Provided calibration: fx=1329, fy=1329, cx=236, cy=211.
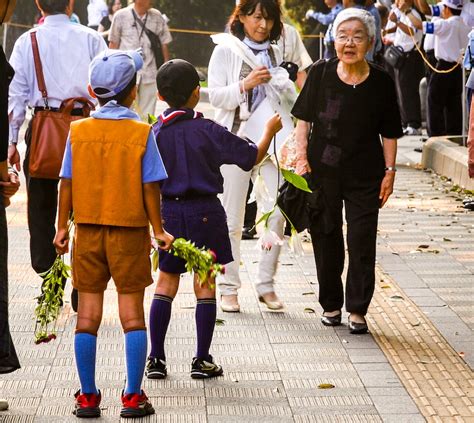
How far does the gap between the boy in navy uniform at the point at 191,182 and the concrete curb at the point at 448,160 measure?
7.32 m

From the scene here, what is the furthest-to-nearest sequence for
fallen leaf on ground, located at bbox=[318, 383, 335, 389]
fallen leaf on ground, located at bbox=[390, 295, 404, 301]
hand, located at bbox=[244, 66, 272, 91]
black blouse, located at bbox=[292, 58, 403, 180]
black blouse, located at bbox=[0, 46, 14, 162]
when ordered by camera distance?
fallen leaf on ground, located at bbox=[390, 295, 404, 301], hand, located at bbox=[244, 66, 272, 91], black blouse, located at bbox=[292, 58, 403, 180], fallen leaf on ground, located at bbox=[318, 383, 335, 389], black blouse, located at bbox=[0, 46, 14, 162]

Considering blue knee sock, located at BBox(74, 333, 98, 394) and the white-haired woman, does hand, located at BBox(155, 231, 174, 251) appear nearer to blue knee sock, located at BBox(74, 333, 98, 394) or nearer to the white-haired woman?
blue knee sock, located at BBox(74, 333, 98, 394)

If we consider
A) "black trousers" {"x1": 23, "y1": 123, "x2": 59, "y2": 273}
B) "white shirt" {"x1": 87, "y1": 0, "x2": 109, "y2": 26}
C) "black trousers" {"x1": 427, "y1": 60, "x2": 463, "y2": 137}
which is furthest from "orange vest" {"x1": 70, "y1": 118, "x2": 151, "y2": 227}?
"white shirt" {"x1": 87, "y1": 0, "x2": 109, "y2": 26}

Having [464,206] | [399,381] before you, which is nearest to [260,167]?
[399,381]

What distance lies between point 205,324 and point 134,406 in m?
0.86

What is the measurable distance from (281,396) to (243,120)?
7.82 ft

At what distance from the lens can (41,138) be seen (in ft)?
26.4

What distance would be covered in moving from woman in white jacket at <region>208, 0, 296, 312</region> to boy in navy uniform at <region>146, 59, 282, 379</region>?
1415 mm

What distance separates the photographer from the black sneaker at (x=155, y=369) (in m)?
6.65

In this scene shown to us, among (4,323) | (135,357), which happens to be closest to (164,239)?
(135,357)

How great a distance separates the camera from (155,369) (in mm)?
6672

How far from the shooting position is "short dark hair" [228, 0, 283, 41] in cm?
818

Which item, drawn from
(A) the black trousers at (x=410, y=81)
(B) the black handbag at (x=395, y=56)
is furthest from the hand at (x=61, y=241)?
(B) the black handbag at (x=395, y=56)

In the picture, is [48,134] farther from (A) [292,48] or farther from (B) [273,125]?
(B) [273,125]
